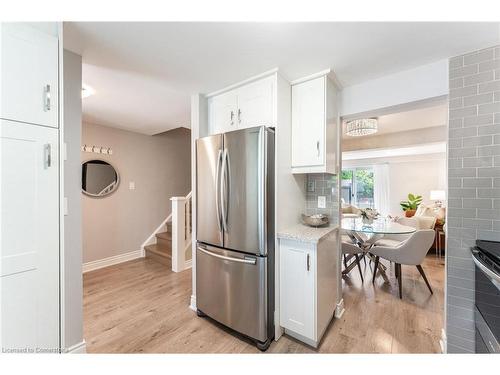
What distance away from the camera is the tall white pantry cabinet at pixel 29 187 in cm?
99

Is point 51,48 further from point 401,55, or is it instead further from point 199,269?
point 401,55

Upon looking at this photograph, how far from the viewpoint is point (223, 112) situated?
6.95 feet

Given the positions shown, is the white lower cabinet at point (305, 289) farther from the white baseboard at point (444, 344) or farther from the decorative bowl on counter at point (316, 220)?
the white baseboard at point (444, 344)

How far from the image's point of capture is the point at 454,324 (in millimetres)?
1568

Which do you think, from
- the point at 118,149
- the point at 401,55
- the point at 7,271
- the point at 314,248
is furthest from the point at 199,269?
the point at 118,149

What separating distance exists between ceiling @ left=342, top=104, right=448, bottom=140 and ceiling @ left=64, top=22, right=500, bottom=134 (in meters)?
2.02

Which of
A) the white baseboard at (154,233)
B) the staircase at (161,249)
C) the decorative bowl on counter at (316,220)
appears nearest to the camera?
the decorative bowl on counter at (316,220)

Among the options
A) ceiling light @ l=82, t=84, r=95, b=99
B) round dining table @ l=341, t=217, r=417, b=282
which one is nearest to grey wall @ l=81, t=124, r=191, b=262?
ceiling light @ l=82, t=84, r=95, b=99

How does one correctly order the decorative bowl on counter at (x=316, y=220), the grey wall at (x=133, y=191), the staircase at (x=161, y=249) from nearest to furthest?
the decorative bowl on counter at (x=316, y=220) < the grey wall at (x=133, y=191) < the staircase at (x=161, y=249)

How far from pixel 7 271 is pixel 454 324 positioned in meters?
2.81

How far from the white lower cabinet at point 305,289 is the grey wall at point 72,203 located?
1.56 metres

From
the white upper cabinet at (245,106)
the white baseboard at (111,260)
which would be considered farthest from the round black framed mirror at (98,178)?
the white upper cabinet at (245,106)

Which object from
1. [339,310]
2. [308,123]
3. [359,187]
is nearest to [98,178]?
[308,123]

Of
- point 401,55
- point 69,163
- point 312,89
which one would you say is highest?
point 401,55
